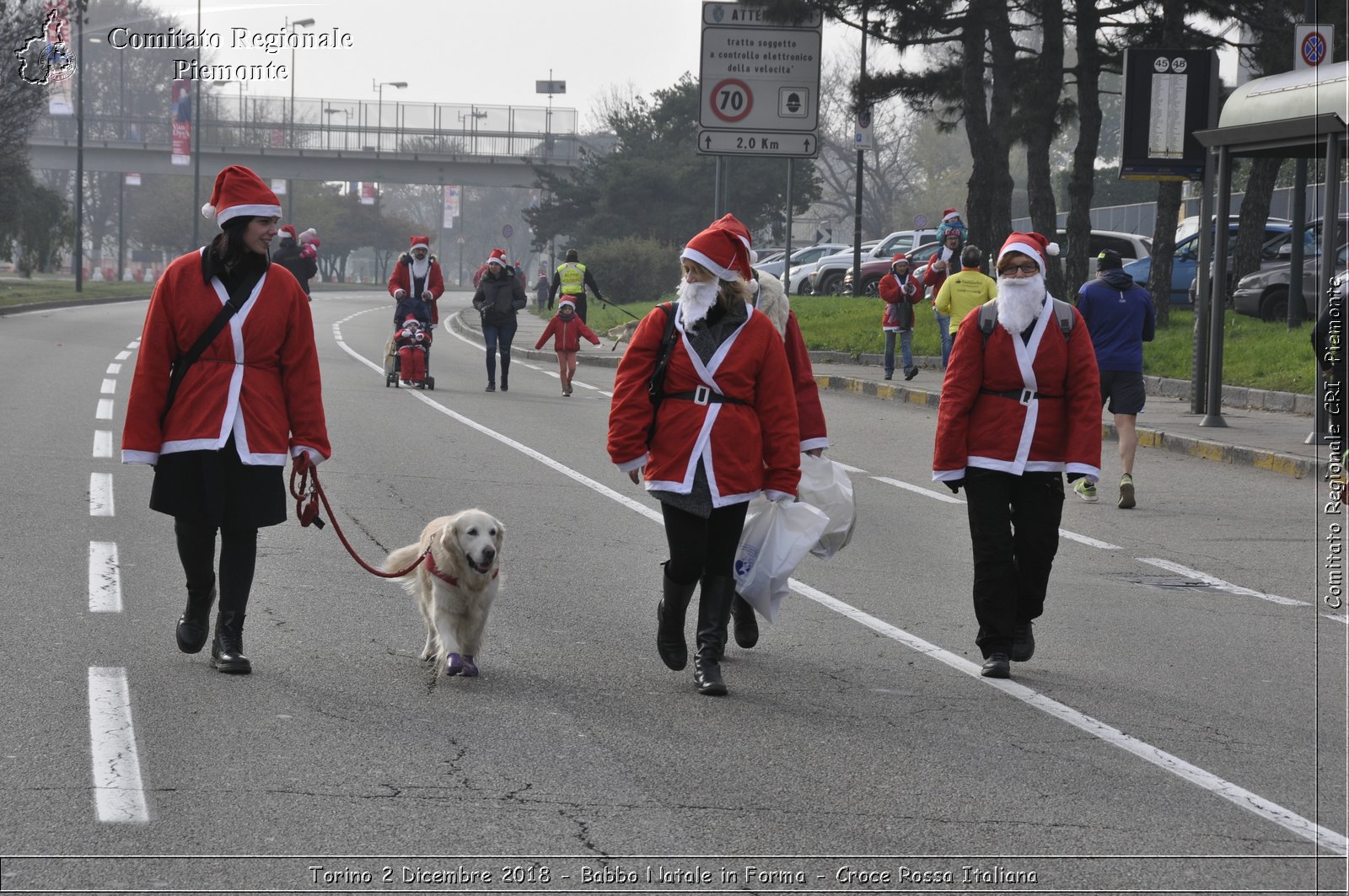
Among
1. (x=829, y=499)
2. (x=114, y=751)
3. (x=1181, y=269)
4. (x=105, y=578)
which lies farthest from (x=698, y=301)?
(x=1181, y=269)

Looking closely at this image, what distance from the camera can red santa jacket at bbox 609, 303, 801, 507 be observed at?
6047mm

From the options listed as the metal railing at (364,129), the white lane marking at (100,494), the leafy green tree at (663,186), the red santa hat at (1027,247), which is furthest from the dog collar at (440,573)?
the metal railing at (364,129)

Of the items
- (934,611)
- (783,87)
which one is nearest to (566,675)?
(934,611)

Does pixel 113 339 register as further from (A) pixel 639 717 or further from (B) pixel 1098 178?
(B) pixel 1098 178

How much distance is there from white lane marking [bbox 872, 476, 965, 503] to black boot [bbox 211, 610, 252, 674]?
7.21 m

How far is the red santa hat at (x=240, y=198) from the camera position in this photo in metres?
6.09

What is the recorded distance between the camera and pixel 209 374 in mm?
6043

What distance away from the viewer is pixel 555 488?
12180 mm

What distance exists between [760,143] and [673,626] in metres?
14.9

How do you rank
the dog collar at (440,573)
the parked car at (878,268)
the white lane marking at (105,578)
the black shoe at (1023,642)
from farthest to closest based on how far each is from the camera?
the parked car at (878,268) → the white lane marking at (105,578) → the black shoe at (1023,642) → the dog collar at (440,573)

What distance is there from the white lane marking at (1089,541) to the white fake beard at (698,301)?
515 centimetres

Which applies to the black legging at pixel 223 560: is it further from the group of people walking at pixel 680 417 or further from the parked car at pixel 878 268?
the parked car at pixel 878 268

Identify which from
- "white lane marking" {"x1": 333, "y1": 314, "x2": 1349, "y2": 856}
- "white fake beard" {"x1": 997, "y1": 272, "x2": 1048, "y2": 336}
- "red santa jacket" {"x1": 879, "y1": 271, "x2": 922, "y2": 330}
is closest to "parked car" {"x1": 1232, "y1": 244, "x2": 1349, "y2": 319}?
"red santa jacket" {"x1": 879, "y1": 271, "x2": 922, "y2": 330}

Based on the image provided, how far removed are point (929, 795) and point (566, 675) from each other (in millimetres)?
1882
